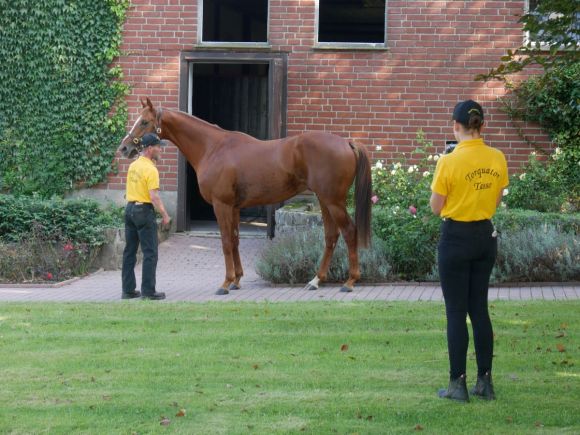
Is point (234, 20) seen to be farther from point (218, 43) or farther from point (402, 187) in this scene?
point (402, 187)

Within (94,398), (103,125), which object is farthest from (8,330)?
(103,125)

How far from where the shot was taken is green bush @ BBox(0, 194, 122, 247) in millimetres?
15742

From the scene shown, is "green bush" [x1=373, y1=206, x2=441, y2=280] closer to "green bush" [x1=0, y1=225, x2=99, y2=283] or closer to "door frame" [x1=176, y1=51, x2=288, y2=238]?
"green bush" [x1=0, y1=225, x2=99, y2=283]

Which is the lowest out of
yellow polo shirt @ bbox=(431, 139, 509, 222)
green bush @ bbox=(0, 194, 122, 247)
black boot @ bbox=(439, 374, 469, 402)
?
green bush @ bbox=(0, 194, 122, 247)

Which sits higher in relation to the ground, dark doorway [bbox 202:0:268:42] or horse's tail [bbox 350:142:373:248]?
dark doorway [bbox 202:0:268:42]

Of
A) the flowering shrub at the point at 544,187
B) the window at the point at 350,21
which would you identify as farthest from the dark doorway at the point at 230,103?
the flowering shrub at the point at 544,187

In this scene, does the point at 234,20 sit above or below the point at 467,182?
above

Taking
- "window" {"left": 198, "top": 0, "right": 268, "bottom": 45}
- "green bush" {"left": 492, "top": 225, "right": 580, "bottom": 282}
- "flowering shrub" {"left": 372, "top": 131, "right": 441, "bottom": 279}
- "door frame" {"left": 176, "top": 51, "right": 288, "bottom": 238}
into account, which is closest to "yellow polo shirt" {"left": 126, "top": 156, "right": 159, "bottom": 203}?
"flowering shrub" {"left": 372, "top": 131, "right": 441, "bottom": 279}

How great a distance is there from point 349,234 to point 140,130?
2895 millimetres

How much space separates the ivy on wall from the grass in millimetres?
7901

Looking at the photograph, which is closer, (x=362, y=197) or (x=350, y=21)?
(x=362, y=197)

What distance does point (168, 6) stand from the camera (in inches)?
760

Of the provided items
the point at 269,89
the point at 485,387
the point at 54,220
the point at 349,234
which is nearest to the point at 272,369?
the point at 485,387

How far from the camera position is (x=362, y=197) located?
1298 cm
